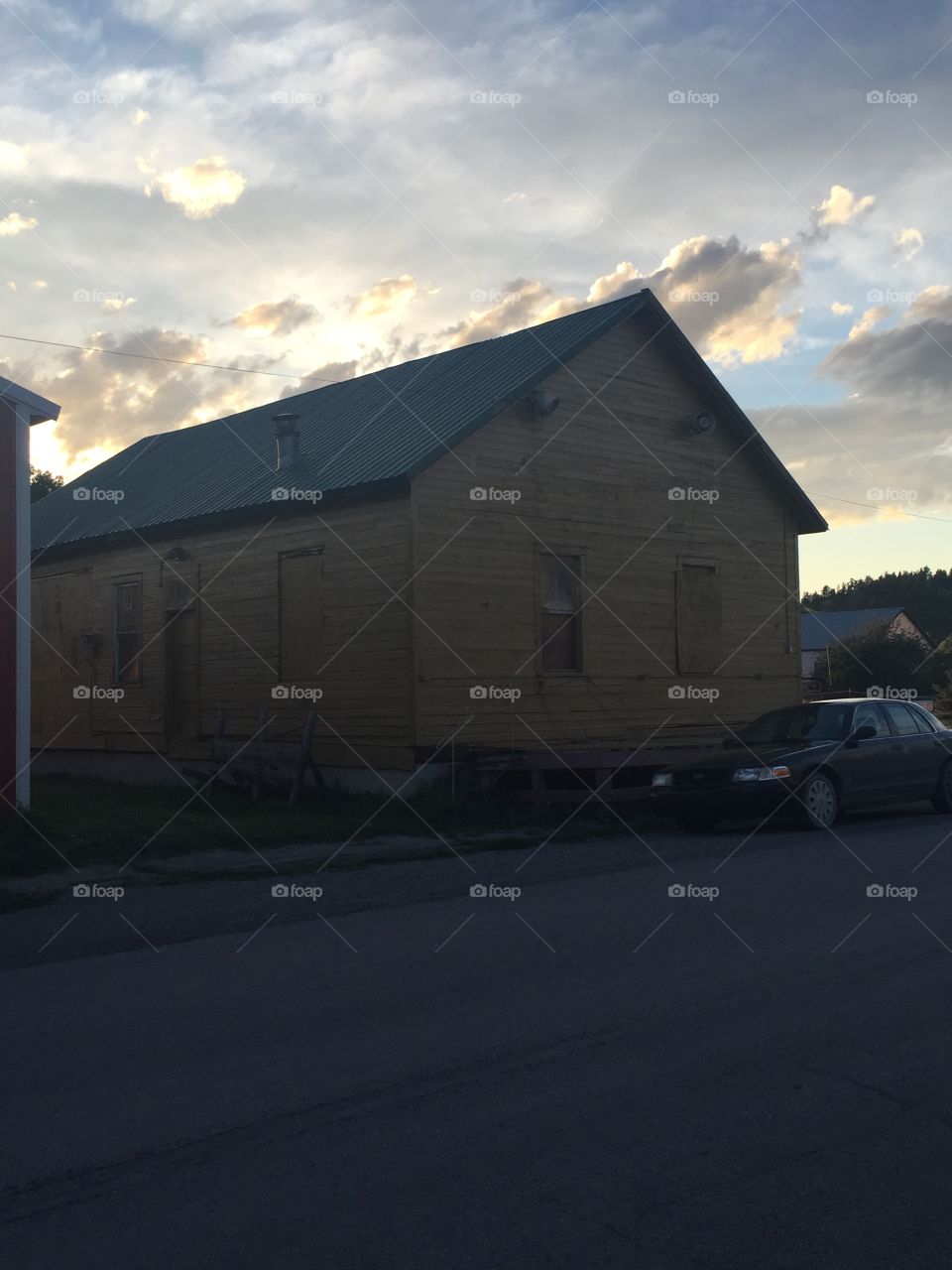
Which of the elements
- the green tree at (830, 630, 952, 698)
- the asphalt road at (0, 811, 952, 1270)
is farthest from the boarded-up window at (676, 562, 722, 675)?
the green tree at (830, 630, 952, 698)

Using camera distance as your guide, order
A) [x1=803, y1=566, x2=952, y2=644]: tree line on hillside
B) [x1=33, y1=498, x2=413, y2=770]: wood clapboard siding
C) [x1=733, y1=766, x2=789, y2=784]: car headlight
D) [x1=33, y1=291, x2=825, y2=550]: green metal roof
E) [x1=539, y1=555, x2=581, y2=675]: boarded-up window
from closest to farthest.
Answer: [x1=733, y1=766, x2=789, y2=784]: car headlight, [x1=33, y1=498, x2=413, y2=770]: wood clapboard siding, [x1=33, y1=291, x2=825, y2=550]: green metal roof, [x1=539, y1=555, x2=581, y2=675]: boarded-up window, [x1=803, y1=566, x2=952, y2=644]: tree line on hillside

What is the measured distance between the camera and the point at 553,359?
20344mm

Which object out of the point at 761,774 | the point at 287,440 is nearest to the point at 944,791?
the point at 761,774

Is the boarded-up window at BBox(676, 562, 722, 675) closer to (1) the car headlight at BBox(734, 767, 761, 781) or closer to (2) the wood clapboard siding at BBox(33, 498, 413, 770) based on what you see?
(2) the wood clapboard siding at BBox(33, 498, 413, 770)

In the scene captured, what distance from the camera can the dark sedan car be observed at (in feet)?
49.0

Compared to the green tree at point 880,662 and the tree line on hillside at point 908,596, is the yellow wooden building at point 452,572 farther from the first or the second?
the tree line on hillside at point 908,596

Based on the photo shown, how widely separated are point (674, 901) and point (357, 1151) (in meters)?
5.74

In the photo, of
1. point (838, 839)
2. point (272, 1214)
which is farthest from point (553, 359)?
point (272, 1214)

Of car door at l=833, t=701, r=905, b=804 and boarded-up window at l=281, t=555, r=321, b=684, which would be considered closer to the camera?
car door at l=833, t=701, r=905, b=804

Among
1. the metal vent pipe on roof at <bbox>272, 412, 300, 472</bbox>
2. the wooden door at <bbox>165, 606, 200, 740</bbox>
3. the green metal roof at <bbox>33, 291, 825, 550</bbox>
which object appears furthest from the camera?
the wooden door at <bbox>165, 606, 200, 740</bbox>

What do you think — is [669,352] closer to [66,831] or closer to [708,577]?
[708,577]

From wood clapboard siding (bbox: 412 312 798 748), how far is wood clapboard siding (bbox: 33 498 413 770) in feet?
2.26

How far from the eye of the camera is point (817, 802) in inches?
596

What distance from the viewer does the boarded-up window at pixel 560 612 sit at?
2034 centimetres
